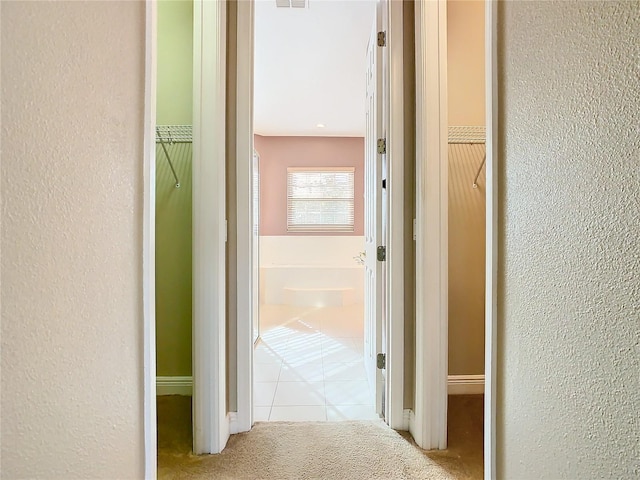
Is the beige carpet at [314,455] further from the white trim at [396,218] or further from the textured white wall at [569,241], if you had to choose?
the textured white wall at [569,241]

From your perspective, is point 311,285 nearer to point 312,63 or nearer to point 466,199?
point 312,63

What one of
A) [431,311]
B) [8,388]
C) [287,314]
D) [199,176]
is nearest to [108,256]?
[8,388]

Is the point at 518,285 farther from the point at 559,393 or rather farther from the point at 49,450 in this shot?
the point at 49,450

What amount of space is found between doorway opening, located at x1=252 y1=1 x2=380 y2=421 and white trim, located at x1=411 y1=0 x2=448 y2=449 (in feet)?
1.40

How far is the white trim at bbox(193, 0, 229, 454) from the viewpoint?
61.5 inches

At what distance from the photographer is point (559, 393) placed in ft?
2.27

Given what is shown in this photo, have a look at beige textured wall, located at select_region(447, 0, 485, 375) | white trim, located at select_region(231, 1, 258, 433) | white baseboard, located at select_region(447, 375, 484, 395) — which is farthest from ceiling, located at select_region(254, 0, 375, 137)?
white baseboard, located at select_region(447, 375, 484, 395)

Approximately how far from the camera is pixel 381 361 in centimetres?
192

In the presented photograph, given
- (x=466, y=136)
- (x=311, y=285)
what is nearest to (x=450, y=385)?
(x=466, y=136)

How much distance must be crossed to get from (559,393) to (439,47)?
1484 millimetres

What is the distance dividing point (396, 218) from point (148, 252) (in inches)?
46.2

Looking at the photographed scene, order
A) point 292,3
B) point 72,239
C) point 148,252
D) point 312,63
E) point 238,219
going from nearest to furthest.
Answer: point 72,239, point 148,252, point 238,219, point 292,3, point 312,63

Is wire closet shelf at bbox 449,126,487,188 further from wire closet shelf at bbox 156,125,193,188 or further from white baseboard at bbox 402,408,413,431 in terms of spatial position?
wire closet shelf at bbox 156,125,193,188

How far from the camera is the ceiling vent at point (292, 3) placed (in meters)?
2.29
